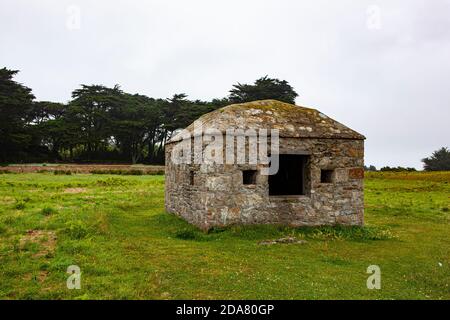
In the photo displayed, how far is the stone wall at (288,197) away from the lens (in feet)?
36.1

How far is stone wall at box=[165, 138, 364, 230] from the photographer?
433 inches

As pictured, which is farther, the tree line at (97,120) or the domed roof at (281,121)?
the tree line at (97,120)

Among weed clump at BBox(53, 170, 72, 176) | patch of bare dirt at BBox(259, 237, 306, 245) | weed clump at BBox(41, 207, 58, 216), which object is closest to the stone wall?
patch of bare dirt at BBox(259, 237, 306, 245)

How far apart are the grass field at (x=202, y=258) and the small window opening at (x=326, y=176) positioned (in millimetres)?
1515

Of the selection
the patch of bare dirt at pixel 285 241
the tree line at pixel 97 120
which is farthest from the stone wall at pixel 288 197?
the tree line at pixel 97 120

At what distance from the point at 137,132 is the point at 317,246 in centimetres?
4768

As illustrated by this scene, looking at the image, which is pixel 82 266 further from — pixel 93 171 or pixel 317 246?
pixel 93 171

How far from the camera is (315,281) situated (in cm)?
706

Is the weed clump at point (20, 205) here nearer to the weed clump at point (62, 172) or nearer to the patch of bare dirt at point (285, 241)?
the patch of bare dirt at point (285, 241)

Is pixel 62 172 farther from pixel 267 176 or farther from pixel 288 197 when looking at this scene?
pixel 288 197

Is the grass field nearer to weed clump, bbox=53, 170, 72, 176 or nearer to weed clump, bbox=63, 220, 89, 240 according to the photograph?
weed clump, bbox=63, 220, 89, 240

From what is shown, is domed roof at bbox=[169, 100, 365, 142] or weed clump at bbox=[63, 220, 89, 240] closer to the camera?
weed clump at bbox=[63, 220, 89, 240]

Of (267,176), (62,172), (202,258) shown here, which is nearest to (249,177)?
(267,176)
